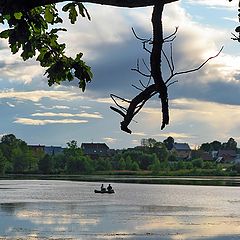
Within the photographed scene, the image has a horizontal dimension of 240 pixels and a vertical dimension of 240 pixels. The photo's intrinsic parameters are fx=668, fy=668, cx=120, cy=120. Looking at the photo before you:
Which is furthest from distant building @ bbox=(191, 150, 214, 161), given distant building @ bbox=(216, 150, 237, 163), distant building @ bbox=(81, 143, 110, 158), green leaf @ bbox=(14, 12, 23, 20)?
green leaf @ bbox=(14, 12, 23, 20)

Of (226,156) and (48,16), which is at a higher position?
(226,156)

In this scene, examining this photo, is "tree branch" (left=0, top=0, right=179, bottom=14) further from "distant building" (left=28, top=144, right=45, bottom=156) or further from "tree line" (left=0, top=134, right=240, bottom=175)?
"distant building" (left=28, top=144, right=45, bottom=156)

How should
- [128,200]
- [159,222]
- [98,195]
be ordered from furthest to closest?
[98,195]
[128,200]
[159,222]

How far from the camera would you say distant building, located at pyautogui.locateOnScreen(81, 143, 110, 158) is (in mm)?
178000

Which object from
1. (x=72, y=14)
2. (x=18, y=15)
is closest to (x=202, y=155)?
(x=72, y=14)

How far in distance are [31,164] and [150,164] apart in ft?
81.4

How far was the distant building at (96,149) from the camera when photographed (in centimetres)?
17800

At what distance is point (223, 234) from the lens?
107ft

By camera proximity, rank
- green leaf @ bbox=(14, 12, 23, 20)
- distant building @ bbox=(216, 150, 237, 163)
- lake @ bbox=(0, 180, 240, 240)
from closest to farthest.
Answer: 1. green leaf @ bbox=(14, 12, 23, 20)
2. lake @ bbox=(0, 180, 240, 240)
3. distant building @ bbox=(216, 150, 237, 163)

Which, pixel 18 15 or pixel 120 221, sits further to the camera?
pixel 120 221

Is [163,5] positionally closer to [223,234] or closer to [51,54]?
[51,54]

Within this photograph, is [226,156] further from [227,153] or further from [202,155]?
[202,155]

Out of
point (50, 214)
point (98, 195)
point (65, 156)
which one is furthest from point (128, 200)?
point (65, 156)

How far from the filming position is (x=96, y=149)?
18175 cm
